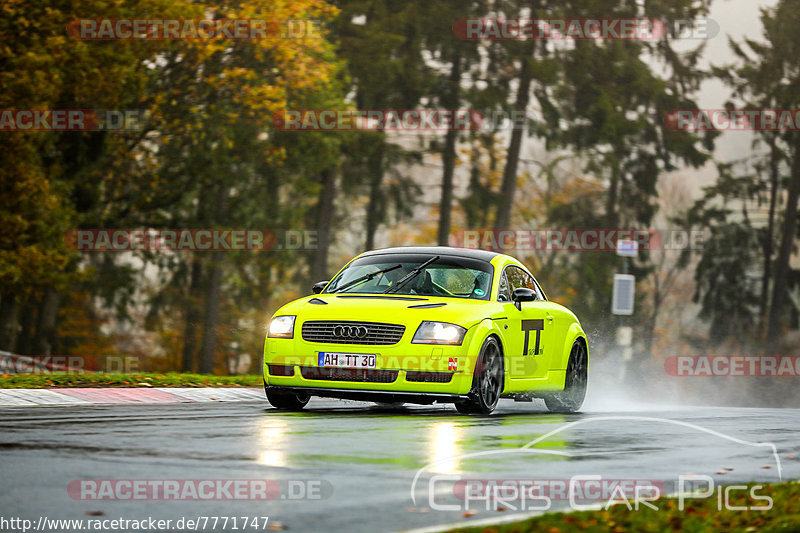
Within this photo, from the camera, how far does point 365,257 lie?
15.5 m

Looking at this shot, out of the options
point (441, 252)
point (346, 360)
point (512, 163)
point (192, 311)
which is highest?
point (512, 163)

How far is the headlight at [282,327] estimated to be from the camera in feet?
45.6

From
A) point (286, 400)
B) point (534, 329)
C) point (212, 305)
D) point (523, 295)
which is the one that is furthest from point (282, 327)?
point (212, 305)

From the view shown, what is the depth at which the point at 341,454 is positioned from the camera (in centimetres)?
953

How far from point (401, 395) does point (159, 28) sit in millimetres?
23815

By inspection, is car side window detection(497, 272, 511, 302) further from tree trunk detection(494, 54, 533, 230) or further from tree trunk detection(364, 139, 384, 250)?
tree trunk detection(364, 139, 384, 250)

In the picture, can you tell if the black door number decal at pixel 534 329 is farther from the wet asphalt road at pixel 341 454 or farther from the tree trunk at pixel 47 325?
the tree trunk at pixel 47 325

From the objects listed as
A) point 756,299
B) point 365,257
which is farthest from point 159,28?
point 756,299

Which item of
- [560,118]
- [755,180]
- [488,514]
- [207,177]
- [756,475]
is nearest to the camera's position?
[488,514]

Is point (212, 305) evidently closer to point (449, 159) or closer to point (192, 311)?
point (192, 311)

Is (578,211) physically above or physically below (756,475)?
above

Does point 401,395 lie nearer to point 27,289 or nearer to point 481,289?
point 481,289

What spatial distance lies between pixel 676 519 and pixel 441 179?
4738 centimetres

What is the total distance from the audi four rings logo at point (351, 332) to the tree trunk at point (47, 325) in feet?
105
